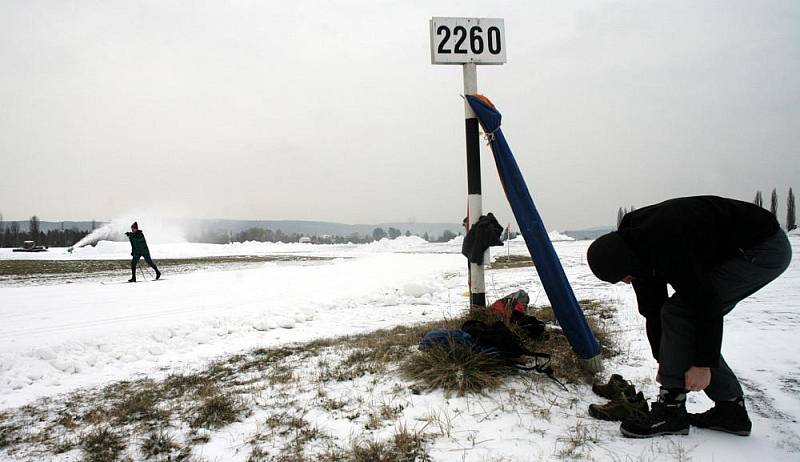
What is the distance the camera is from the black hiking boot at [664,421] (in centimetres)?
257

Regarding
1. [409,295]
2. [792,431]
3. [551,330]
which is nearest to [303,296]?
[409,295]

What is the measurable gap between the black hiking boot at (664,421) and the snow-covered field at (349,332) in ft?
0.22

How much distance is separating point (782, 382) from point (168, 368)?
5.93 metres

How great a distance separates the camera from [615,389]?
3.09 meters

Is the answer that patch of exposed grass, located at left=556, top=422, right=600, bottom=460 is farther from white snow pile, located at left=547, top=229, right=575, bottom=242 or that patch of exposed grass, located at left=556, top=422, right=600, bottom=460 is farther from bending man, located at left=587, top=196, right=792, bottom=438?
white snow pile, located at left=547, top=229, right=575, bottom=242

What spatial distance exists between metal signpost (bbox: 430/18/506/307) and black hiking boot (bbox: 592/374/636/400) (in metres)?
2.20

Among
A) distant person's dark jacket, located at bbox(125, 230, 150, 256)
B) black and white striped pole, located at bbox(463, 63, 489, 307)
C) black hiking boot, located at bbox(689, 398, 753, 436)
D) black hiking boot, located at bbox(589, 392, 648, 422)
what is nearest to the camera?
black hiking boot, located at bbox(689, 398, 753, 436)

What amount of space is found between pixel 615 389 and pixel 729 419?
67 cm

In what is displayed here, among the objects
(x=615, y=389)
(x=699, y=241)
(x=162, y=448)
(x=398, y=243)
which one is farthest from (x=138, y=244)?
(x=398, y=243)

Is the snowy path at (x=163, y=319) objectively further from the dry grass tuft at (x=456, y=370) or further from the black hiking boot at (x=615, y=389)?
the black hiking boot at (x=615, y=389)

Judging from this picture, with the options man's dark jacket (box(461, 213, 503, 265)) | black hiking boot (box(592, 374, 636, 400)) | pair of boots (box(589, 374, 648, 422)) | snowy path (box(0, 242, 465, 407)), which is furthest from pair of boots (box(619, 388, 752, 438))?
snowy path (box(0, 242, 465, 407))

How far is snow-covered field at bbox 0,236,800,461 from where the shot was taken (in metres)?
2.57

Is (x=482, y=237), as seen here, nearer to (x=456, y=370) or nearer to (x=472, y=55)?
(x=456, y=370)

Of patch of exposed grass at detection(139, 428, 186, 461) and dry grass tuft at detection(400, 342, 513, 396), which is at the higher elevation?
dry grass tuft at detection(400, 342, 513, 396)
